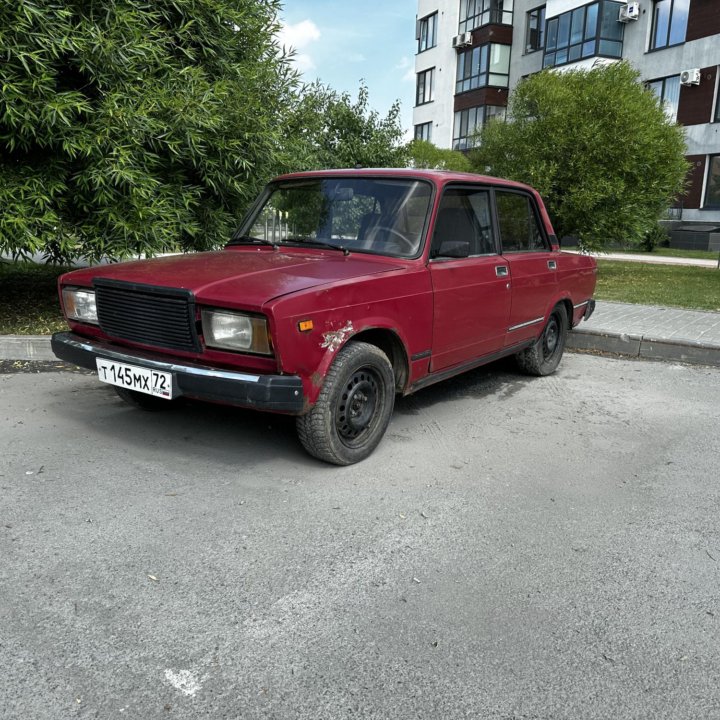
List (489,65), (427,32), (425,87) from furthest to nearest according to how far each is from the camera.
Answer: (425,87)
(427,32)
(489,65)

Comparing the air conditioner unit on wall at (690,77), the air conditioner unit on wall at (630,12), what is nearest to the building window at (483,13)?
the air conditioner unit on wall at (630,12)

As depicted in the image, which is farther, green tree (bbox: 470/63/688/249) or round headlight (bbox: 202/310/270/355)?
green tree (bbox: 470/63/688/249)

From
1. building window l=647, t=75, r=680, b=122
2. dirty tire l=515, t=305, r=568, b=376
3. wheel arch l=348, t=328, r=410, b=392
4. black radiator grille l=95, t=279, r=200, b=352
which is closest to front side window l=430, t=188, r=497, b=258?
wheel arch l=348, t=328, r=410, b=392

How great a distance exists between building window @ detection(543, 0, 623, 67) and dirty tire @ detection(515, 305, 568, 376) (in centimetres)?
2722

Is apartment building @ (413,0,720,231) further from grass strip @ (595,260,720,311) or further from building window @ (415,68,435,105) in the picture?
grass strip @ (595,260,720,311)

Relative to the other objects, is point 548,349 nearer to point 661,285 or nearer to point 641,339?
point 641,339

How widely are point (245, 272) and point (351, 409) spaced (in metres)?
0.99

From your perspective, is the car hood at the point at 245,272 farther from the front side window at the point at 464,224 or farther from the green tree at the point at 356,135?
the green tree at the point at 356,135

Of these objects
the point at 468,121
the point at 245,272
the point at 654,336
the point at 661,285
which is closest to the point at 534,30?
the point at 468,121

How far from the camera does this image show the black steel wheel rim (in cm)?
385

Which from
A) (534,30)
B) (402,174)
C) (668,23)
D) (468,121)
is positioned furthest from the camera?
(468,121)

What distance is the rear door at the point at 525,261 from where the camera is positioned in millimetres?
5352

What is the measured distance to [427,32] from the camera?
136 feet

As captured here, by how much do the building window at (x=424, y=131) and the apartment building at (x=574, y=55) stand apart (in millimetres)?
92
